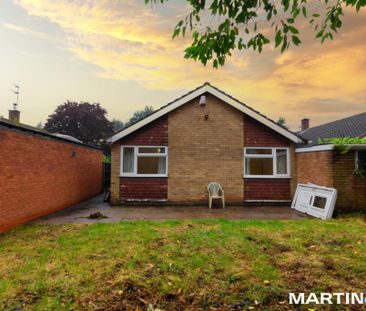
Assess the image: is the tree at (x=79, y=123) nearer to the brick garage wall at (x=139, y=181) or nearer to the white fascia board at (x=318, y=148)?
the brick garage wall at (x=139, y=181)

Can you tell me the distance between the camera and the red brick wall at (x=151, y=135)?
10.7m

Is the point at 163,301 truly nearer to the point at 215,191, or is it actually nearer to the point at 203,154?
the point at 215,191

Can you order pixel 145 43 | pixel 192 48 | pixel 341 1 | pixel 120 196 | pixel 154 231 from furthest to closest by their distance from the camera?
pixel 120 196 < pixel 145 43 < pixel 154 231 < pixel 192 48 < pixel 341 1

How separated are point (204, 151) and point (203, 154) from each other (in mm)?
143

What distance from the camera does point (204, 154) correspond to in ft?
35.3

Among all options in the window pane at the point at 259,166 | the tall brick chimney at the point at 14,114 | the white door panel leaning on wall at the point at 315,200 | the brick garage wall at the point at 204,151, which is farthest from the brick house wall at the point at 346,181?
the tall brick chimney at the point at 14,114

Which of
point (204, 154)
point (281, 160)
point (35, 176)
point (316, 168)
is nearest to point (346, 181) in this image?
point (316, 168)

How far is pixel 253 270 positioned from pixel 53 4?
8.95 meters

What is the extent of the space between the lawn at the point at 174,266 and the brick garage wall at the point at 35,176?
91 cm

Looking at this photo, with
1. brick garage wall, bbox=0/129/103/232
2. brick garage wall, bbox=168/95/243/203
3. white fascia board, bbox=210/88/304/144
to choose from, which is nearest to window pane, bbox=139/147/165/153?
brick garage wall, bbox=168/95/243/203

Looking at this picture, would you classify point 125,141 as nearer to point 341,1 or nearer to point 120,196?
point 120,196

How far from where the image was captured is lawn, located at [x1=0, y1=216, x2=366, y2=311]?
Answer: 10.4ft

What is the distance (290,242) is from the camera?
539cm

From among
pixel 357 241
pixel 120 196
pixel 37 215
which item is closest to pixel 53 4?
pixel 37 215
